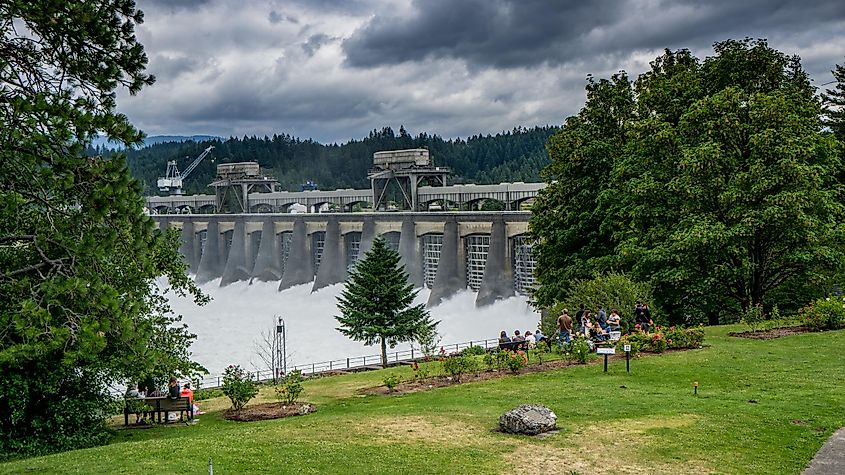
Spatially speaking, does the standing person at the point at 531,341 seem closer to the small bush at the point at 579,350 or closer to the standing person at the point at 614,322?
the standing person at the point at 614,322

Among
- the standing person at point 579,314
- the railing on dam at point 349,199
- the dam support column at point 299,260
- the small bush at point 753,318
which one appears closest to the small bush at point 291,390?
the standing person at point 579,314

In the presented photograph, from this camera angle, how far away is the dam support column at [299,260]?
70000mm

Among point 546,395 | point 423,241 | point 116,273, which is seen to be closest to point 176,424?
point 116,273

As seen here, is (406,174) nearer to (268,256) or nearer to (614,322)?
(268,256)

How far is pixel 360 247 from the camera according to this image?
60938 mm

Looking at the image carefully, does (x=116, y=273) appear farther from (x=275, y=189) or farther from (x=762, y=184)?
(x=275, y=189)

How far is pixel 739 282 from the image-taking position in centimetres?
2655

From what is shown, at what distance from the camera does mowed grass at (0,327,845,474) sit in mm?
10867

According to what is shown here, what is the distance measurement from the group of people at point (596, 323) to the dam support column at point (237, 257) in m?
59.4

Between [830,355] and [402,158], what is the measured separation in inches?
2049

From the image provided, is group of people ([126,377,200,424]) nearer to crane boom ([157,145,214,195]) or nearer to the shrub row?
the shrub row

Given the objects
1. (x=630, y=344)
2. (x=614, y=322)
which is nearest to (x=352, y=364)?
(x=614, y=322)

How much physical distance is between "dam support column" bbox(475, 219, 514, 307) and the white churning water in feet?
2.17

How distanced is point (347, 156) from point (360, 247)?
9606 centimetres
